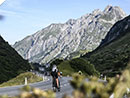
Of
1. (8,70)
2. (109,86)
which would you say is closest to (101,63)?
(8,70)

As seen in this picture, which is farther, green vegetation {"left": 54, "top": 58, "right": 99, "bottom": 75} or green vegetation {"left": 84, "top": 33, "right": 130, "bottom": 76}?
green vegetation {"left": 84, "top": 33, "right": 130, "bottom": 76}

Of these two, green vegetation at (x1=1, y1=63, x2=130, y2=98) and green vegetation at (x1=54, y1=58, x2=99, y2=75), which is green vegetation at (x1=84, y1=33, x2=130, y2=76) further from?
green vegetation at (x1=1, y1=63, x2=130, y2=98)

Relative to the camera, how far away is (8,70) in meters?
99.1

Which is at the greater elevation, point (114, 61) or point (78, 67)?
point (78, 67)

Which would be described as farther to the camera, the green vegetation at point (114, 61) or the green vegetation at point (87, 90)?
the green vegetation at point (114, 61)

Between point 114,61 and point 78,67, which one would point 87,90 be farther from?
point 114,61

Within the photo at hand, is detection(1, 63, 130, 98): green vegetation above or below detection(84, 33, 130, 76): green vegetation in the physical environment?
above

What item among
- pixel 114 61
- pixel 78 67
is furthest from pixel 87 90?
pixel 114 61

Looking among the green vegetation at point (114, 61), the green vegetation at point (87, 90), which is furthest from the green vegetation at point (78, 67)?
the green vegetation at point (87, 90)

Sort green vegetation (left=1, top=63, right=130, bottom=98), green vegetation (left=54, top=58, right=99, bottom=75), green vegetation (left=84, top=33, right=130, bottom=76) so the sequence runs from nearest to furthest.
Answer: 1. green vegetation (left=1, top=63, right=130, bottom=98)
2. green vegetation (left=54, top=58, right=99, bottom=75)
3. green vegetation (left=84, top=33, right=130, bottom=76)

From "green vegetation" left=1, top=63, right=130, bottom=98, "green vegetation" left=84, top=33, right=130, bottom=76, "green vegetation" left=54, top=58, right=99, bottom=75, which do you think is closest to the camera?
"green vegetation" left=1, top=63, right=130, bottom=98

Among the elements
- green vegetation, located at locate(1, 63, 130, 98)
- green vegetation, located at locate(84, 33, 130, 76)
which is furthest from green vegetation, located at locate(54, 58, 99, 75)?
green vegetation, located at locate(1, 63, 130, 98)

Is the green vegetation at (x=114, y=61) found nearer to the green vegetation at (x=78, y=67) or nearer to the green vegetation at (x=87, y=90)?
the green vegetation at (x=78, y=67)

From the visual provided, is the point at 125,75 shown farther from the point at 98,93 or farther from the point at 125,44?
the point at 125,44
